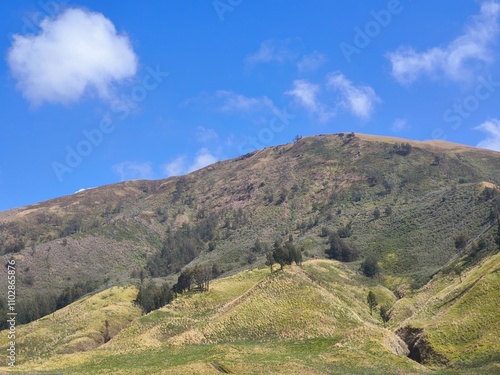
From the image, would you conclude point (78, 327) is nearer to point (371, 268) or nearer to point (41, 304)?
point (41, 304)

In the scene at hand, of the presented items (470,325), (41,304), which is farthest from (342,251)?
(470,325)

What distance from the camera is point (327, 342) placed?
166 feet

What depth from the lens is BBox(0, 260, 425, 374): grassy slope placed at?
40.9 meters

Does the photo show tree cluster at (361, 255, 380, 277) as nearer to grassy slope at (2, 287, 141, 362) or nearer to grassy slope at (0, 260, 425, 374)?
grassy slope at (0, 260, 425, 374)

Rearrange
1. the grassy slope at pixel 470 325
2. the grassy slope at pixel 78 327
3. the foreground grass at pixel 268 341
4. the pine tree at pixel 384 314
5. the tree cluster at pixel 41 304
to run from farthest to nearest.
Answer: the tree cluster at pixel 41 304
the grassy slope at pixel 78 327
the pine tree at pixel 384 314
the grassy slope at pixel 470 325
the foreground grass at pixel 268 341

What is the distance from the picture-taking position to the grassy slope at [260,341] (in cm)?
4094

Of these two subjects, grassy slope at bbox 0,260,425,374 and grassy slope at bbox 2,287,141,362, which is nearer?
grassy slope at bbox 0,260,425,374

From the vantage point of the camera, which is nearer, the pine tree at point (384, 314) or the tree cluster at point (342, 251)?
the pine tree at point (384, 314)

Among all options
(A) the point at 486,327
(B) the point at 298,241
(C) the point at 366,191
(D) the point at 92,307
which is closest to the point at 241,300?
(A) the point at 486,327

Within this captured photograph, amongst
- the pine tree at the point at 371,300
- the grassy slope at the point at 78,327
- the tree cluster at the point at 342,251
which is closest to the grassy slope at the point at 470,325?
the pine tree at the point at 371,300

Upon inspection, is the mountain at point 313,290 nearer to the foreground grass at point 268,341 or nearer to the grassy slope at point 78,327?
the foreground grass at point 268,341

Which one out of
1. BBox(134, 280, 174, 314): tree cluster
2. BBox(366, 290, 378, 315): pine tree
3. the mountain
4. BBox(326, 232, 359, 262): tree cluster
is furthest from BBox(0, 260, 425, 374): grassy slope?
BBox(326, 232, 359, 262): tree cluster

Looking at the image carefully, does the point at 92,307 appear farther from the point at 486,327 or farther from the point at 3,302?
the point at 486,327

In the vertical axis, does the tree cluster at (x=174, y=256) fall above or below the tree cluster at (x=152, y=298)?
above
